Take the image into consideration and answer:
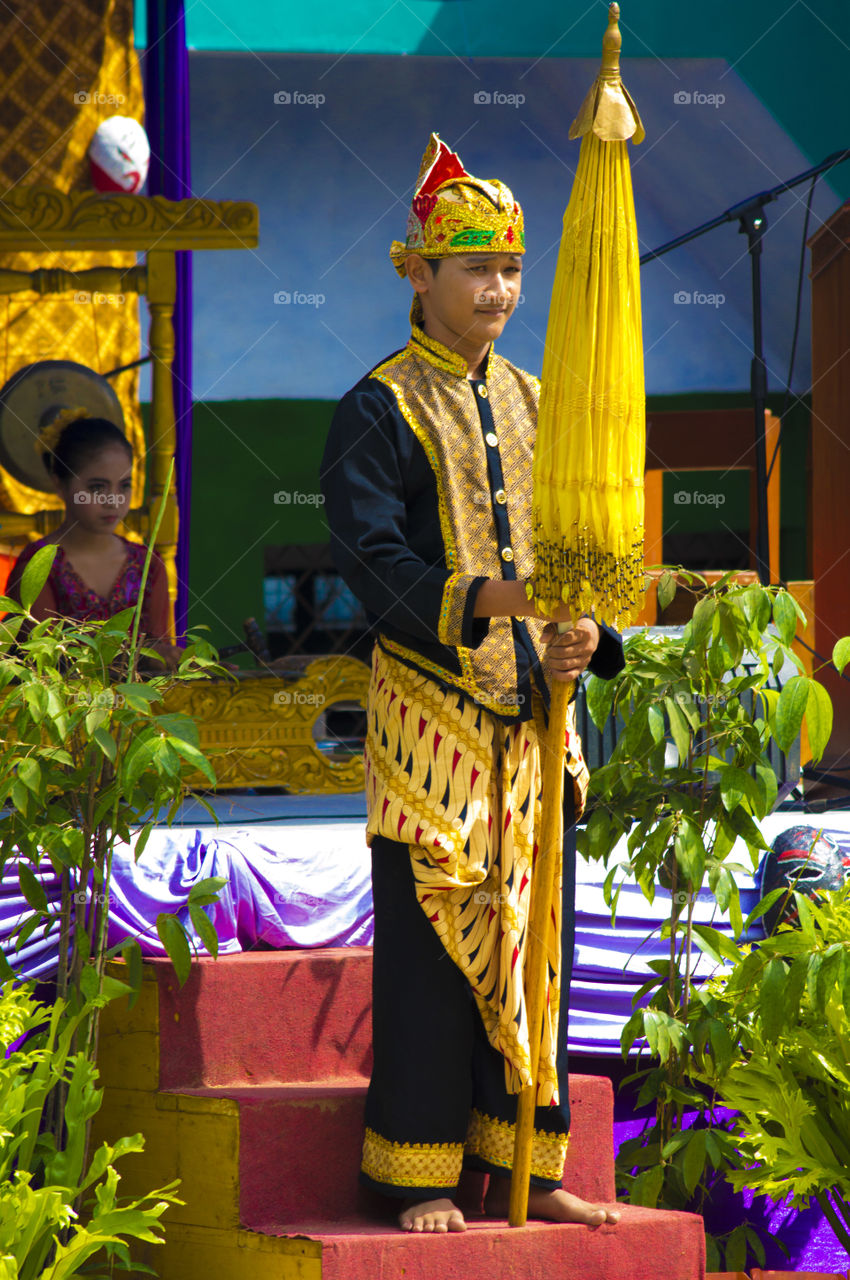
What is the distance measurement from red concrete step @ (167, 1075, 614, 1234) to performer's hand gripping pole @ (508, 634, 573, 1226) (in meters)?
0.28

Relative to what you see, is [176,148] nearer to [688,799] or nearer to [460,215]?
[460,215]

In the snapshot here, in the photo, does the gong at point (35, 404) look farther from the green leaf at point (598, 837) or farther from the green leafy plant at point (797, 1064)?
the green leafy plant at point (797, 1064)

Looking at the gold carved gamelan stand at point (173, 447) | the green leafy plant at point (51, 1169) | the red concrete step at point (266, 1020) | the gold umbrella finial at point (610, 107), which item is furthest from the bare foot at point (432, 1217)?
the gold carved gamelan stand at point (173, 447)

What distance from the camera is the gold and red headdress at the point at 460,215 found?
2113 millimetres

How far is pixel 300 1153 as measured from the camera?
7.22ft

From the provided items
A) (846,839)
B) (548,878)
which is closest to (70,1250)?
(548,878)

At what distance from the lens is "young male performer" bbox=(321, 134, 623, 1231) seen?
81.0 inches

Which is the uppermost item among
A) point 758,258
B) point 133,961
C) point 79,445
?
point 758,258

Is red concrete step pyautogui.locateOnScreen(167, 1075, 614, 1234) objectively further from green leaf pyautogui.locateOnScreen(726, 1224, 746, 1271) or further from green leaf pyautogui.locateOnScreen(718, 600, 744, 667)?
green leaf pyautogui.locateOnScreen(718, 600, 744, 667)

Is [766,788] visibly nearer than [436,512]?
No

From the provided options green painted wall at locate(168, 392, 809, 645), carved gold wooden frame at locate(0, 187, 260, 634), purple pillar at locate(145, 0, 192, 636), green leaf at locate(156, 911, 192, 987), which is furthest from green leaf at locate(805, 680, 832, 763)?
green painted wall at locate(168, 392, 809, 645)

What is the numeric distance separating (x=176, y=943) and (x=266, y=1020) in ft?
0.98

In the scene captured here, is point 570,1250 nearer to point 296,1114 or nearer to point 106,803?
point 296,1114

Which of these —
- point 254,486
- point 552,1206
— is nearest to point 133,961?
point 552,1206
